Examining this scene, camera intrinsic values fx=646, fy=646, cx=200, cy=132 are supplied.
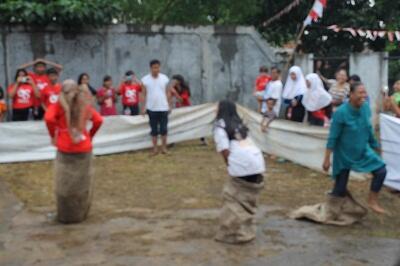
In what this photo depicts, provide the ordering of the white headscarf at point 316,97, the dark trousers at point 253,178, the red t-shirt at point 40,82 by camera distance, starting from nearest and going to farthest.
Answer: the dark trousers at point 253,178
the white headscarf at point 316,97
the red t-shirt at point 40,82

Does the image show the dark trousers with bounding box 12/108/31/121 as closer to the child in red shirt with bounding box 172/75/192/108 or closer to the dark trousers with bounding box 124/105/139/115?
the dark trousers with bounding box 124/105/139/115

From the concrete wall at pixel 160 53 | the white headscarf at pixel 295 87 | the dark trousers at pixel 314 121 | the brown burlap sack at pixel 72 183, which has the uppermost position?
the concrete wall at pixel 160 53

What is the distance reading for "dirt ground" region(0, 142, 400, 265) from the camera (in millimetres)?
6000

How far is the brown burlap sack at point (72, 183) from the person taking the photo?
6996 mm

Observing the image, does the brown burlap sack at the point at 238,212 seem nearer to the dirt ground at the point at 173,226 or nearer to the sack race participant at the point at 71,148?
the dirt ground at the point at 173,226

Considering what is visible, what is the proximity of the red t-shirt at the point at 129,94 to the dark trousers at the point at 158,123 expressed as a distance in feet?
5.09

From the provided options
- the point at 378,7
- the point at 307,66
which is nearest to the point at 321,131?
the point at 307,66

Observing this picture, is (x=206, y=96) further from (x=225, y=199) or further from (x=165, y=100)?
(x=225, y=199)

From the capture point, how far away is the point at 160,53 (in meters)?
15.1

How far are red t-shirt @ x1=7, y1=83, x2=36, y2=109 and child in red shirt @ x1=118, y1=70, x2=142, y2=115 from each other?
6.48ft

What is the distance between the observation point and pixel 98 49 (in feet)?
47.6

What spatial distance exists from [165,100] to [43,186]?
3.12m

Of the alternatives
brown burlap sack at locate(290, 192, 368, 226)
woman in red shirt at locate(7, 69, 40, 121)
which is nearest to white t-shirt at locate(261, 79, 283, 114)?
woman in red shirt at locate(7, 69, 40, 121)

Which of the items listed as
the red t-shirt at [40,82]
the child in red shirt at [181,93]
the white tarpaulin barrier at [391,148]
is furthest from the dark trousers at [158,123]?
the white tarpaulin barrier at [391,148]
